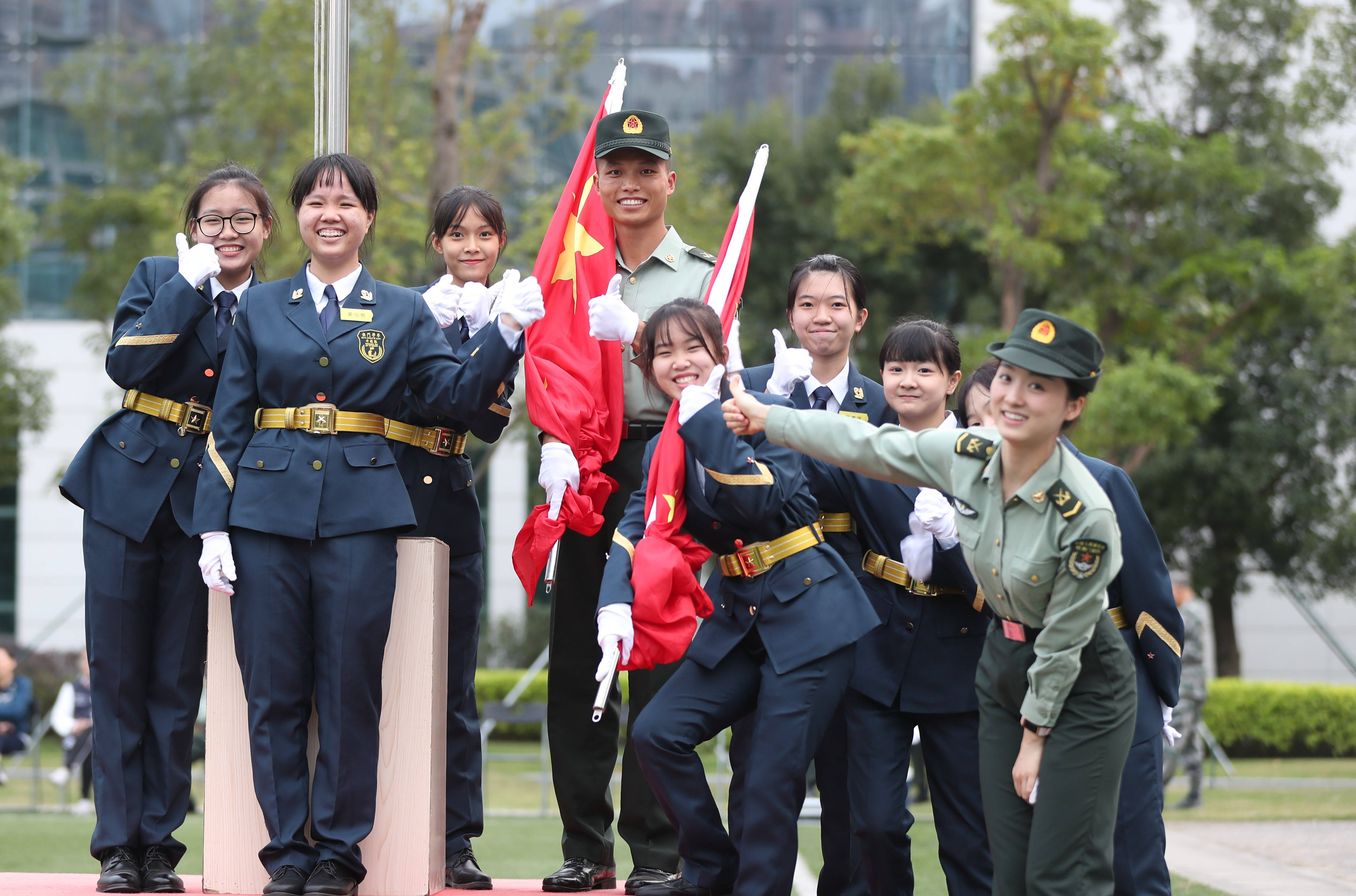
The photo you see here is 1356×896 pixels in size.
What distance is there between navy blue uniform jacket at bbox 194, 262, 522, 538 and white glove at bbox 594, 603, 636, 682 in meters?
0.75

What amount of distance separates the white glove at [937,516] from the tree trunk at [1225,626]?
17.8 meters

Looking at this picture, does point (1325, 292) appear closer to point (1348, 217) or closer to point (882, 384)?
point (1348, 217)

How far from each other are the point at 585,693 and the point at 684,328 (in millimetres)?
1411

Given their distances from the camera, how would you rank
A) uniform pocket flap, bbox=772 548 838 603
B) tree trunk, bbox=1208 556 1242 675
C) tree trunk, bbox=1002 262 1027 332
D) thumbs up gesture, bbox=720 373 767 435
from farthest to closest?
tree trunk, bbox=1208 556 1242 675 → tree trunk, bbox=1002 262 1027 332 → uniform pocket flap, bbox=772 548 838 603 → thumbs up gesture, bbox=720 373 767 435

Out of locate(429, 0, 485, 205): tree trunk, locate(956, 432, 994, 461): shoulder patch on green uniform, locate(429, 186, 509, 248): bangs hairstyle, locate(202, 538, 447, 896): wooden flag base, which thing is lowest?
locate(202, 538, 447, 896): wooden flag base

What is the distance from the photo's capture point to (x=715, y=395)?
3980 mm

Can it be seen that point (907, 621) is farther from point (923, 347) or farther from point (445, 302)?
point (445, 302)

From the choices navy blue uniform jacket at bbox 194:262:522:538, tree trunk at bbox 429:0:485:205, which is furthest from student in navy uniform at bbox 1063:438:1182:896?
tree trunk at bbox 429:0:485:205

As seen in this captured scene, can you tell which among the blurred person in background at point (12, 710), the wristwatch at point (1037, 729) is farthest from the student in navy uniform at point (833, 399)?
the blurred person in background at point (12, 710)

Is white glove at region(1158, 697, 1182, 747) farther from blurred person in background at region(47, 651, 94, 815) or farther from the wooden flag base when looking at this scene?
blurred person in background at region(47, 651, 94, 815)

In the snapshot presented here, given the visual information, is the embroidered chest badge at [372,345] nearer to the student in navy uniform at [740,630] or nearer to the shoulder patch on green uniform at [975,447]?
the student in navy uniform at [740,630]

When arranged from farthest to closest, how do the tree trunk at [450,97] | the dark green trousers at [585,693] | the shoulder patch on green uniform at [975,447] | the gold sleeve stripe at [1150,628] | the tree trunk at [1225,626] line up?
the tree trunk at [1225,626], the tree trunk at [450,97], the dark green trousers at [585,693], the gold sleeve stripe at [1150,628], the shoulder patch on green uniform at [975,447]

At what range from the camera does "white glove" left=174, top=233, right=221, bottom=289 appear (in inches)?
172

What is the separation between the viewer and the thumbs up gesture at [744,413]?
388 cm
